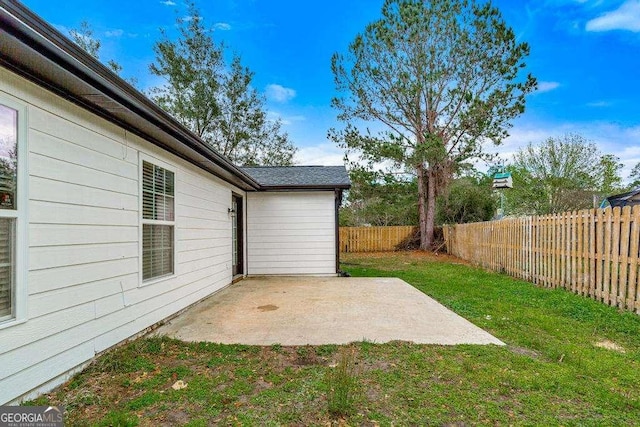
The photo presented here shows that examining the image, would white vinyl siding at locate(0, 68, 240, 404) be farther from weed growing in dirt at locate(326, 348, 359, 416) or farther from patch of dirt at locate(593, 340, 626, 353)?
patch of dirt at locate(593, 340, 626, 353)

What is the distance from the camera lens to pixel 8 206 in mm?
2170

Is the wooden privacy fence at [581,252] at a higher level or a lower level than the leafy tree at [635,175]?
lower

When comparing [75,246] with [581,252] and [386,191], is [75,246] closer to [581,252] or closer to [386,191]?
[581,252]

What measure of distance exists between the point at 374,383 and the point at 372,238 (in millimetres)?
14507

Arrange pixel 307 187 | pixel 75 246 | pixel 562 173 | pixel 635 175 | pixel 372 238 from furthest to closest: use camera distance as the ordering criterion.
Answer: pixel 635 175 < pixel 372 238 < pixel 562 173 < pixel 307 187 < pixel 75 246

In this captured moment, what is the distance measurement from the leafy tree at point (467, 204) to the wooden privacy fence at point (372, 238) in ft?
7.11

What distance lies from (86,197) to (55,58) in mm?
1222

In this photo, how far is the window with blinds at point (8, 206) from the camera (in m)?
2.14

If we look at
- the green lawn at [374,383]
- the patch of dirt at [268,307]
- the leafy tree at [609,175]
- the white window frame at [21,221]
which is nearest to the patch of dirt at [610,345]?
the green lawn at [374,383]

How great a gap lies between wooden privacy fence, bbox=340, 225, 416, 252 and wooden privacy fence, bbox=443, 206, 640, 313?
7.87m

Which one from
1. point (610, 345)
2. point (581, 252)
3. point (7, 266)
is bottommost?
point (610, 345)

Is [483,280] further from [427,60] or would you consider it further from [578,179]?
[578,179]

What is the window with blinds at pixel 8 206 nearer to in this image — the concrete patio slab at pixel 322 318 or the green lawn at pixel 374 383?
the green lawn at pixel 374 383

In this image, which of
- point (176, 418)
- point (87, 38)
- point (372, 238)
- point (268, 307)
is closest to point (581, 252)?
point (268, 307)
